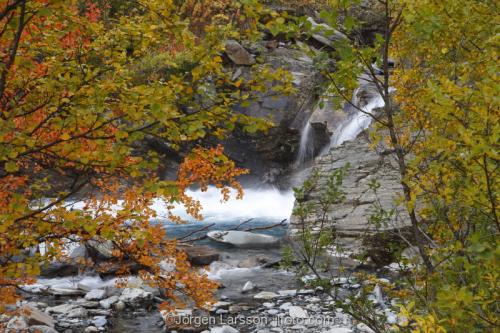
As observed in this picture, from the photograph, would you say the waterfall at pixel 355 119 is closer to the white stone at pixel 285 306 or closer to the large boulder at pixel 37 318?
the white stone at pixel 285 306

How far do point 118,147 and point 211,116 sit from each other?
67cm

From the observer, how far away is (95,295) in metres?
9.42

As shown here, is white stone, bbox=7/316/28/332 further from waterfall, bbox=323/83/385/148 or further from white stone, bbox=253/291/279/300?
waterfall, bbox=323/83/385/148

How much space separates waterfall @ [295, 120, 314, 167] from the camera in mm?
20281

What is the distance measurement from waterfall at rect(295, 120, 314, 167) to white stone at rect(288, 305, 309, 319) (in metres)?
12.3

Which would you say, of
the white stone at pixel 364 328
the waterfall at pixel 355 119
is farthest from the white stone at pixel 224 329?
the waterfall at pixel 355 119

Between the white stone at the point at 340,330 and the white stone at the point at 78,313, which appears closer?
the white stone at the point at 340,330

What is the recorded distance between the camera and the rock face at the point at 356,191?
10.9m

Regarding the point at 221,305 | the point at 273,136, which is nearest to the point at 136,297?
the point at 221,305

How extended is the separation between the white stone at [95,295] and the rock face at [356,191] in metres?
4.47

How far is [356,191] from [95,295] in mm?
7074

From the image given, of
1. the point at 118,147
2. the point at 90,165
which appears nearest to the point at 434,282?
the point at 118,147

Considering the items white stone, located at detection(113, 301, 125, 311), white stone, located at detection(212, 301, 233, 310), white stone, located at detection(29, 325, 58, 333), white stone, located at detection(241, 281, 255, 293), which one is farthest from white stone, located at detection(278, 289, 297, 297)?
white stone, located at detection(29, 325, 58, 333)

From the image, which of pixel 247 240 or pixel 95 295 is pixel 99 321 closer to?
pixel 95 295
